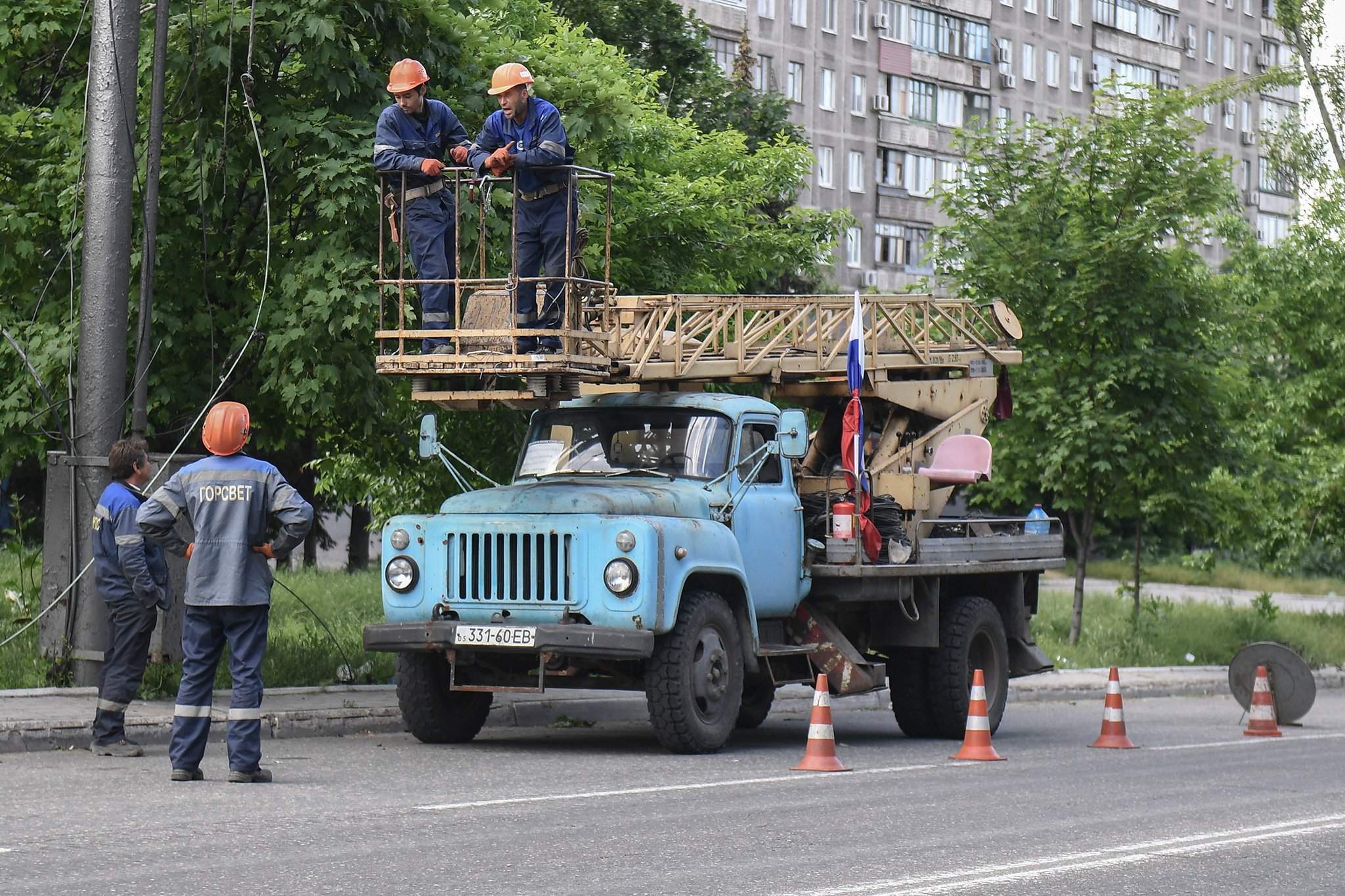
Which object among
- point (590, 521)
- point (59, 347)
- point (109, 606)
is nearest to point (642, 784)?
point (590, 521)

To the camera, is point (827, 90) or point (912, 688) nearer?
point (912, 688)

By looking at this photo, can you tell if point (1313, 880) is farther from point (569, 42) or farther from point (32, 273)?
point (569, 42)

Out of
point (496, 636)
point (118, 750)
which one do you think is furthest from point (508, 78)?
point (118, 750)

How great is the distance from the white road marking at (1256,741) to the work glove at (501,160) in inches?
247

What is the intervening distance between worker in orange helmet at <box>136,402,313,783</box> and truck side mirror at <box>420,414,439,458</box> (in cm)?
295

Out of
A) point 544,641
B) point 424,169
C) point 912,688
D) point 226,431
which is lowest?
point 912,688

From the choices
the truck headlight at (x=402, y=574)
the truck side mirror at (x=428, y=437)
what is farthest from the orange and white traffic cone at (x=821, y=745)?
the truck side mirror at (x=428, y=437)

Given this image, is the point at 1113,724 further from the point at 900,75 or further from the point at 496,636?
the point at 900,75

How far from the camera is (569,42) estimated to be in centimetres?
2623

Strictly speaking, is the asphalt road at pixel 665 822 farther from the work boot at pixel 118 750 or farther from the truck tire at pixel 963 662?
the truck tire at pixel 963 662

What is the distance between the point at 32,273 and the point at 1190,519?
47.7 feet

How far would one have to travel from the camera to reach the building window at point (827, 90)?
62.6m

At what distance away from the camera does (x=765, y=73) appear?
198 ft

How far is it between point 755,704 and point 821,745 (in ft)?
10.6
